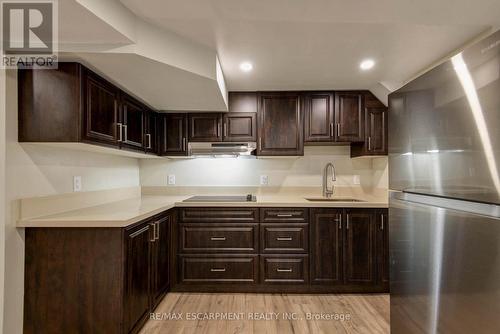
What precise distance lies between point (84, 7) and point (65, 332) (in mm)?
1863

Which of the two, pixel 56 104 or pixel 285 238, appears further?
pixel 285 238

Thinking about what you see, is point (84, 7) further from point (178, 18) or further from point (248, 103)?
point (248, 103)

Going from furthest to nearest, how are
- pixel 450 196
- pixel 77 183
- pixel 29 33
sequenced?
pixel 77 183 → pixel 29 33 → pixel 450 196

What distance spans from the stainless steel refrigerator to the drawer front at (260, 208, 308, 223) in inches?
45.1

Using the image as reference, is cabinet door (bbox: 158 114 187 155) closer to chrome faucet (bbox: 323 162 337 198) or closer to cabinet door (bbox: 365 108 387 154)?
chrome faucet (bbox: 323 162 337 198)

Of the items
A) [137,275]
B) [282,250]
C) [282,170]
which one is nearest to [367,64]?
[282,170]

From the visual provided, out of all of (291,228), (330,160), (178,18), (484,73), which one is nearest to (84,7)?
(178,18)

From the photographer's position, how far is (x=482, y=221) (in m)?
0.93

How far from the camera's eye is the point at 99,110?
5.92 feet

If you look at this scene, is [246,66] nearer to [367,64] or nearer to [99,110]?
[367,64]

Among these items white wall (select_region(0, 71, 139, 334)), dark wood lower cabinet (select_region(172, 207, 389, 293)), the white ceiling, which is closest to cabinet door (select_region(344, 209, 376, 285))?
dark wood lower cabinet (select_region(172, 207, 389, 293))

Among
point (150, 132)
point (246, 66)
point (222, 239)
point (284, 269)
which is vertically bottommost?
point (284, 269)

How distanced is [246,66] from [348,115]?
134 centimetres

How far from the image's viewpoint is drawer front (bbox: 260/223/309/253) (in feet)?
8.30
